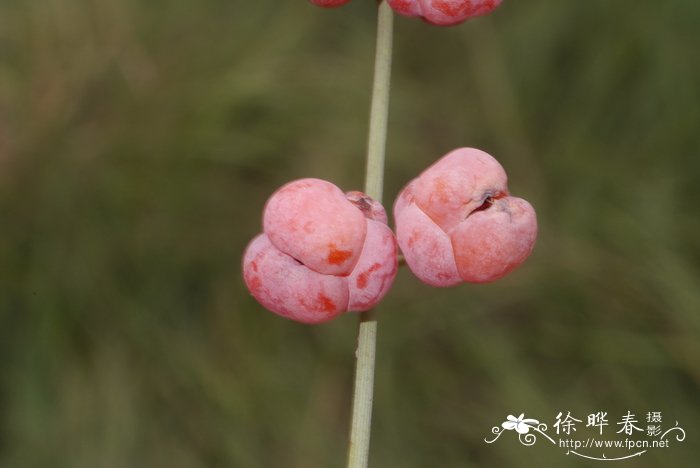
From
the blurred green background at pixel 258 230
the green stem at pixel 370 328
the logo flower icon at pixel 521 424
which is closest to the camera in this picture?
the green stem at pixel 370 328

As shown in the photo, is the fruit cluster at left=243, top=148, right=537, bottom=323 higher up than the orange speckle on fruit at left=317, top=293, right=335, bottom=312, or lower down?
higher up

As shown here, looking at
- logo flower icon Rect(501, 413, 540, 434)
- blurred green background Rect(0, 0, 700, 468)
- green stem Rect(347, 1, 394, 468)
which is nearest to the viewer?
green stem Rect(347, 1, 394, 468)

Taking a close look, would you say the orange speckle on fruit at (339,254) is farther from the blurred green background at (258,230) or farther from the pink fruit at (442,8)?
the blurred green background at (258,230)

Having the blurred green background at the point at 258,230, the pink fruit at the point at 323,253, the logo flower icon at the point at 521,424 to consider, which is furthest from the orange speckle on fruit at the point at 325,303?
the blurred green background at the point at 258,230

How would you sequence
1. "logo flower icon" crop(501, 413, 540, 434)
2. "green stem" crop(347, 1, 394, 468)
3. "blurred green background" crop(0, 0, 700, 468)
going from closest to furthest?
"green stem" crop(347, 1, 394, 468) < "logo flower icon" crop(501, 413, 540, 434) < "blurred green background" crop(0, 0, 700, 468)

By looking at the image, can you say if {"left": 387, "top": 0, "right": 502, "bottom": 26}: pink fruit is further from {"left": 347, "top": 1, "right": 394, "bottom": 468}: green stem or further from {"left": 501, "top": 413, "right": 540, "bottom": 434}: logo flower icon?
{"left": 501, "top": 413, "right": 540, "bottom": 434}: logo flower icon

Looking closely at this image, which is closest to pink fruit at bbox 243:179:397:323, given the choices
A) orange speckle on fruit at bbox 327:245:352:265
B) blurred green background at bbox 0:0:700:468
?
orange speckle on fruit at bbox 327:245:352:265
